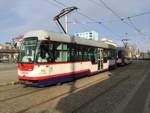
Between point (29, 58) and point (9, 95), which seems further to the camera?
point (29, 58)

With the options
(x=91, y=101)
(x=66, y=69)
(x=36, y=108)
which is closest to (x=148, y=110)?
(x=91, y=101)

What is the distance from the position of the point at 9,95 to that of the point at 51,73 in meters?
3.24

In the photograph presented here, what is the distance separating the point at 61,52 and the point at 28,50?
2.14 m

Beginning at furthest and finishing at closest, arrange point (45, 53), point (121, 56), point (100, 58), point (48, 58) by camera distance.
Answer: point (121, 56)
point (100, 58)
point (48, 58)
point (45, 53)

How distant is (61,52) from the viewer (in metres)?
16.2

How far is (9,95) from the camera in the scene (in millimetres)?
12516

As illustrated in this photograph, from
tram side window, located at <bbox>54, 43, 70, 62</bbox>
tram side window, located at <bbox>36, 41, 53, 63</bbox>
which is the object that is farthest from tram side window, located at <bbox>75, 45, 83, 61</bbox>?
tram side window, located at <bbox>36, 41, 53, 63</bbox>

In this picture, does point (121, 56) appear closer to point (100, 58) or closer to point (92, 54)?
point (100, 58)

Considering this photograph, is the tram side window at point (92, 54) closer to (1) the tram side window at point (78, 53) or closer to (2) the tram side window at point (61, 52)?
(1) the tram side window at point (78, 53)

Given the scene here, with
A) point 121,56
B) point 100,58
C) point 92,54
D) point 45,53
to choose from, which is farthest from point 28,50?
point 121,56

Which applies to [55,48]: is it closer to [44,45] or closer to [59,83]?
[44,45]

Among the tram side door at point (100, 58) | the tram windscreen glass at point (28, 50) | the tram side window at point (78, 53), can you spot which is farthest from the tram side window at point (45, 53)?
the tram side door at point (100, 58)

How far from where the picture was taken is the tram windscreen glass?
48.1 feet

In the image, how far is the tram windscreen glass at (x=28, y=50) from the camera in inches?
577
